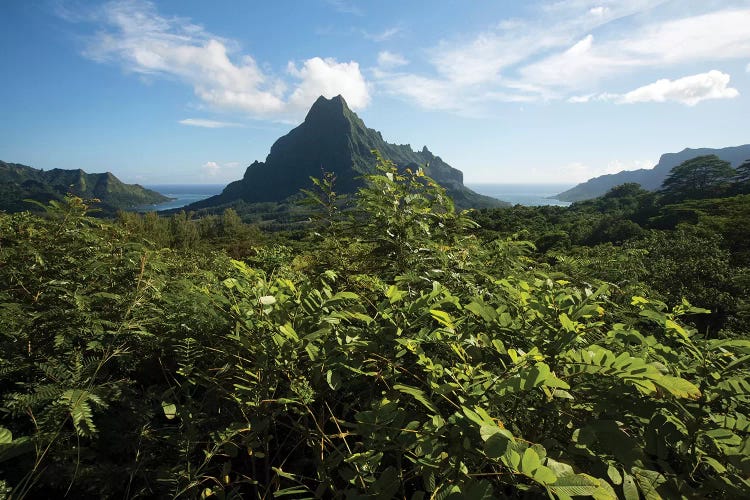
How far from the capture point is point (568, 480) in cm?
75

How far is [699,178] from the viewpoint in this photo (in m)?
55.9

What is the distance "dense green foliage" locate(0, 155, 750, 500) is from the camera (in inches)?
35.5

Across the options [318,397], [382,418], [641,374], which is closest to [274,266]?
[318,397]

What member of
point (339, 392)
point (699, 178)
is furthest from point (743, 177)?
point (339, 392)

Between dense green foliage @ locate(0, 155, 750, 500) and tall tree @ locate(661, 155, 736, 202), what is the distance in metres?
63.6

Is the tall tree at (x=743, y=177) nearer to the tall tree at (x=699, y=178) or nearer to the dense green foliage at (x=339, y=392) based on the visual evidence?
the tall tree at (x=699, y=178)

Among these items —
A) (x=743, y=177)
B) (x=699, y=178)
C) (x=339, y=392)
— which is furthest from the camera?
(x=699, y=178)

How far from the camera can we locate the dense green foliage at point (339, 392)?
2.96 feet

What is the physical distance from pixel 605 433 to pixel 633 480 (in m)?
0.11

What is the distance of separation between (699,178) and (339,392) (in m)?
76.2

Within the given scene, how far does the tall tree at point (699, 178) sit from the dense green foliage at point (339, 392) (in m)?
63.6

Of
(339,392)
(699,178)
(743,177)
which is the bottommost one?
(339,392)

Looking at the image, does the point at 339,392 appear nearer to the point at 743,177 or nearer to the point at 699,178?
the point at 743,177

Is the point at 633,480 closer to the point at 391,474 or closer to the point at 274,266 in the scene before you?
the point at 391,474
